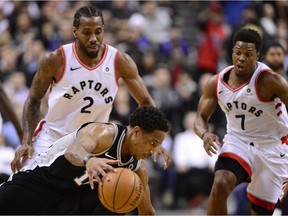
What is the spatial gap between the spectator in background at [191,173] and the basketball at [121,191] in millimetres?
5799

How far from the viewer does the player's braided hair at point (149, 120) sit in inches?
262

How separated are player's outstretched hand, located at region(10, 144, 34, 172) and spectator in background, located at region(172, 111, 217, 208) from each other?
16.8 ft

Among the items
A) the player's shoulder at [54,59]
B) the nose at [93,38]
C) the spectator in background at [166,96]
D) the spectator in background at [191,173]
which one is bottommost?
the spectator in background at [191,173]

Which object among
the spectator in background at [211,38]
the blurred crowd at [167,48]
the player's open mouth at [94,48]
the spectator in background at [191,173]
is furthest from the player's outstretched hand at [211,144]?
the spectator in background at [211,38]

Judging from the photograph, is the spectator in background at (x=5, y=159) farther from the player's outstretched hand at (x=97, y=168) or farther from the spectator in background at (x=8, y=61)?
the player's outstretched hand at (x=97, y=168)

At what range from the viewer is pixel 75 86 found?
25.8 ft

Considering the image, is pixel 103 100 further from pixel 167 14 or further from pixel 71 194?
pixel 167 14

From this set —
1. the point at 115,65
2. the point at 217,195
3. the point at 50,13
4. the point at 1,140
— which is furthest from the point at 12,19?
the point at 217,195

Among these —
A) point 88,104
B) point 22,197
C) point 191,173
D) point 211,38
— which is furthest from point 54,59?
point 211,38

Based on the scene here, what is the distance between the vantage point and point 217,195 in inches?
294

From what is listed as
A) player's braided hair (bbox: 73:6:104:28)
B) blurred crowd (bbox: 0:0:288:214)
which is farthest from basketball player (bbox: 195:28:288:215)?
blurred crowd (bbox: 0:0:288:214)

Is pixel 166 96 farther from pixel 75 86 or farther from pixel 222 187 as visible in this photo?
pixel 222 187

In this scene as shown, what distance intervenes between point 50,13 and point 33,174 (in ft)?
30.2

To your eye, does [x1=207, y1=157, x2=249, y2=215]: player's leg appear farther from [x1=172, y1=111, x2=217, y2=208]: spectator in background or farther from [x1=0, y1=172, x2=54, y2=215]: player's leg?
[x1=172, y1=111, x2=217, y2=208]: spectator in background
